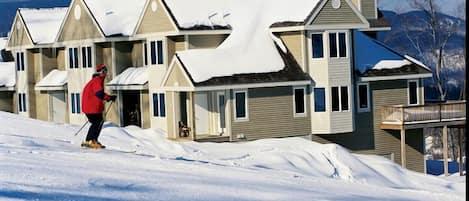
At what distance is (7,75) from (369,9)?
Result: 2130 centimetres

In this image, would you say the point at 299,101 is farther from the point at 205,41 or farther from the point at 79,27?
the point at 79,27

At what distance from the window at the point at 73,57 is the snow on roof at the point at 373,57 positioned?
12.4 m

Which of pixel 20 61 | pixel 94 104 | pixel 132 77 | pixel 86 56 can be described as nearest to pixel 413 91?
pixel 132 77

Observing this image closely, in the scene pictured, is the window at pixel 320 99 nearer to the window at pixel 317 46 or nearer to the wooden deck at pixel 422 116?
the window at pixel 317 46

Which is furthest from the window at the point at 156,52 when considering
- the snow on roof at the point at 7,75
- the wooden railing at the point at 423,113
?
the snow on roof at the point at 7,75

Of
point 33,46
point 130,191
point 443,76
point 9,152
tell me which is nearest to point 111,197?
Result: point 130,191

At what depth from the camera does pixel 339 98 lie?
31.7 m

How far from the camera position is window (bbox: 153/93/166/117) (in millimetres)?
32625

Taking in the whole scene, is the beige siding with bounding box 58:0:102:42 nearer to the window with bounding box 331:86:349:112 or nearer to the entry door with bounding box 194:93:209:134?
the entry door with bounding box 194:93:209:134

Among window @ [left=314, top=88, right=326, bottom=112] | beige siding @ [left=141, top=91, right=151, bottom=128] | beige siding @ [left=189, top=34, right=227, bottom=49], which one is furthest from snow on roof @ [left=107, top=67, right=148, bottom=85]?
window @ [left=314, top=88, right=326, bottom=112]

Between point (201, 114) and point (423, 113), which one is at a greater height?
point (201, 114)

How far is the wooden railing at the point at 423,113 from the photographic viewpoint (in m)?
32.3

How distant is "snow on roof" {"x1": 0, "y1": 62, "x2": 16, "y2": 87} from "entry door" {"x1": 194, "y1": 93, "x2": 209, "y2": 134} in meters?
17.9

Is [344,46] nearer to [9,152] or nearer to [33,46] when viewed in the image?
[33,46]
